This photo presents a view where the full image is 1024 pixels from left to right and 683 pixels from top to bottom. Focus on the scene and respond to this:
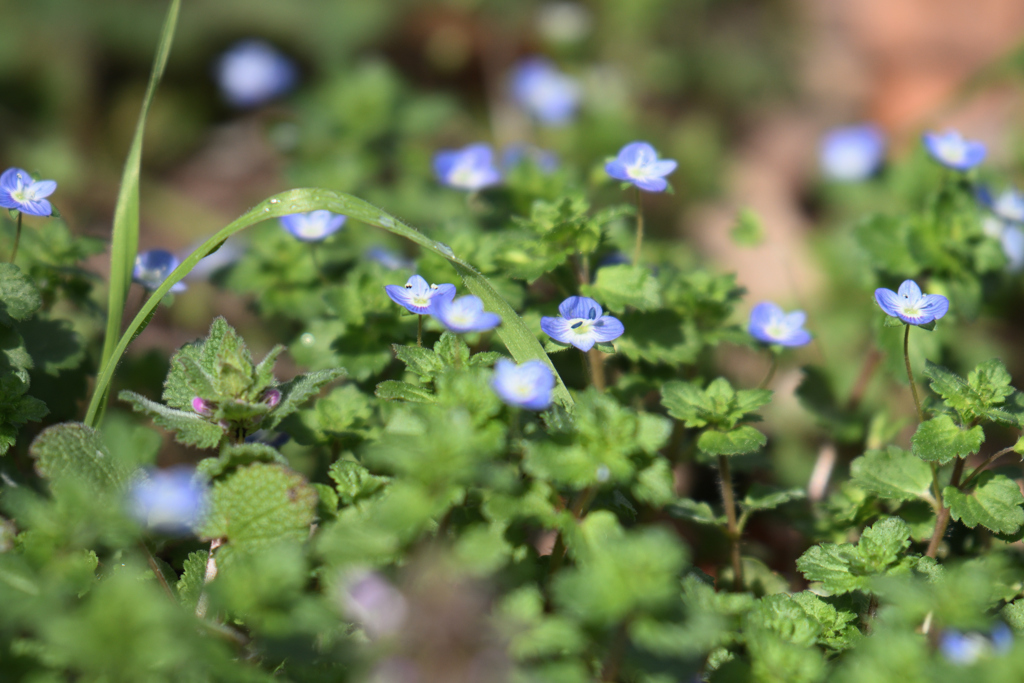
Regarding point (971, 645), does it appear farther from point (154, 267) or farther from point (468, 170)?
point (154, 267)

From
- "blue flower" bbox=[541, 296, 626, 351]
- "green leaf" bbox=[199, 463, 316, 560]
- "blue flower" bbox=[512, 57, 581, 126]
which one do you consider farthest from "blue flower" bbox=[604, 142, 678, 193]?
"blue flower" bbox=[512, 57, 581, 126]

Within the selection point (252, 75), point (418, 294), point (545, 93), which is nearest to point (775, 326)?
point (418, 294)

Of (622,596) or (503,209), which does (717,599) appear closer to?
(622,596)

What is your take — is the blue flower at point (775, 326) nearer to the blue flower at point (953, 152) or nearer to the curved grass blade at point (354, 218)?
the curved grass blade at point (354, 218)

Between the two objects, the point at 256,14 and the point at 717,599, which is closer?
the point at 717,599

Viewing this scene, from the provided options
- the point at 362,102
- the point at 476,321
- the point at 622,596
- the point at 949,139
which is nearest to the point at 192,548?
the point at 476,321

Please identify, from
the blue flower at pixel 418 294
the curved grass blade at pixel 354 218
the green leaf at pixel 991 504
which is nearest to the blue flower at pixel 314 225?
the curved grass blade at pixel 354 218
